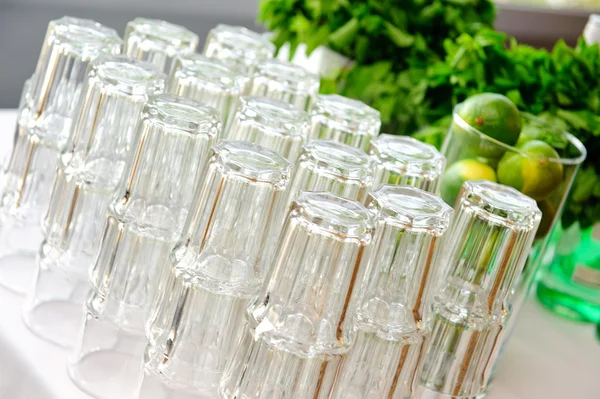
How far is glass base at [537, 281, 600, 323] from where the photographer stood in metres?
0.90

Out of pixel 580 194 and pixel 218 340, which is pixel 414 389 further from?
pixel 580 194

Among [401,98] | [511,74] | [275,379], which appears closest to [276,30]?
[401,98]

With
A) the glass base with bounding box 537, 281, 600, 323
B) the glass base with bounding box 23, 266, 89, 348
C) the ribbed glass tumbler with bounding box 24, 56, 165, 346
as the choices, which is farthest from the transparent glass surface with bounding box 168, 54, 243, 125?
the glass base with bounding box 537, 281, 600, 323

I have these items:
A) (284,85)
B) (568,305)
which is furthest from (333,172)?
(568,305)

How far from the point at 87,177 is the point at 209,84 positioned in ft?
0.38

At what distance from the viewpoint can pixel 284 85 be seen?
0.65 metres

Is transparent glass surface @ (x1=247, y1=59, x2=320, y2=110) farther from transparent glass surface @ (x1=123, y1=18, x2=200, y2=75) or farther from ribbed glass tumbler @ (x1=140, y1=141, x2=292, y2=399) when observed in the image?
ribbed glass tumbler @ (x1=140, y1=141, x2=292, y2=399)

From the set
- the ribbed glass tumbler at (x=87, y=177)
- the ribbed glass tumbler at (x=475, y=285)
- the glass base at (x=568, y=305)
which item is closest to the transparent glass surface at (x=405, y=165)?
the ribbed glass tumbler at (x=475, y=285)

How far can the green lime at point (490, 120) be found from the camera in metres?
0.68

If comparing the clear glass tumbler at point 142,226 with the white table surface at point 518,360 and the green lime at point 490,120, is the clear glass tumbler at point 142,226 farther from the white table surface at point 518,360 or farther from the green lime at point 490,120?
the green lime at point 490,120

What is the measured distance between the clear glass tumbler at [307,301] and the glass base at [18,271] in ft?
0.72

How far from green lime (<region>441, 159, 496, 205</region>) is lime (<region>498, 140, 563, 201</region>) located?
0.01 m

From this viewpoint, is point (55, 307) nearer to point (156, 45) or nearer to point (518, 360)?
point (156, 45)

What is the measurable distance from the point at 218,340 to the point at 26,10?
1928 millimetres
